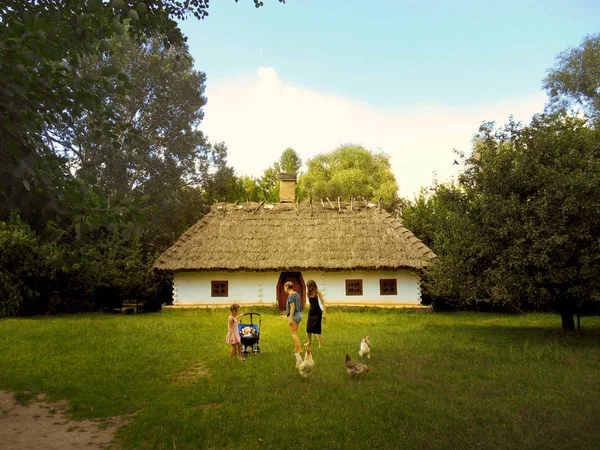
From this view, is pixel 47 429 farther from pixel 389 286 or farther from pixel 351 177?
pixel 351 177

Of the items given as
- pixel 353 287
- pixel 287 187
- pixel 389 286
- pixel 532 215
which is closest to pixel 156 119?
pixel 287 187

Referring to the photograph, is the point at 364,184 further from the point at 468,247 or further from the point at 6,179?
the point at 6,179

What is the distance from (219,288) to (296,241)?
14.2 feet

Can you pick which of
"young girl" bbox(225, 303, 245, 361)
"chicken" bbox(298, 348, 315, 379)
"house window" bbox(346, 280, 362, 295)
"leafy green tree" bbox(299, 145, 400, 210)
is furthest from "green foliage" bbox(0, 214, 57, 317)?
"leafy green tree" bbox(299, 145, 400, 210)

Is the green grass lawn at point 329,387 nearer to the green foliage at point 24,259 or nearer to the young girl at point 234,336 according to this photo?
the young girl at point 234,336

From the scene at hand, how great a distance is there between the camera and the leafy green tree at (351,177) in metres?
37.0

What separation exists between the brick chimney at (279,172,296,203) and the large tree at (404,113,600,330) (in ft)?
→ 43.6

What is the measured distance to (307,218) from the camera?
75.0ft

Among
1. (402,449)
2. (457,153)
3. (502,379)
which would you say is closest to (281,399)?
(402,449)

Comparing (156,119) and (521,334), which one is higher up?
(156,119)

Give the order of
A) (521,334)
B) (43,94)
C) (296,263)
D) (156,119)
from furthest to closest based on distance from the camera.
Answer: (156,119), (296,263), (521,334), (43,94)

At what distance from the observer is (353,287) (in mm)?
20625

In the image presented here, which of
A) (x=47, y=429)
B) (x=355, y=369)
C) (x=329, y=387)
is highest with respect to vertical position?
(x=355, y=369)

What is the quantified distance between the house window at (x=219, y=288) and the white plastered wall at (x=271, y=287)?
14 cm
